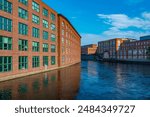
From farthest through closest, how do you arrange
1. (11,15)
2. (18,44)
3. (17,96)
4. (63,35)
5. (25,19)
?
(63,35)
(25,19)
(18,44)
(11,15)
(17,96)

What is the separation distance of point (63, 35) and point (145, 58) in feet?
216

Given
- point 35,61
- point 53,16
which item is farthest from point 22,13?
point 53,16

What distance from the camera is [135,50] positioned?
388 ft

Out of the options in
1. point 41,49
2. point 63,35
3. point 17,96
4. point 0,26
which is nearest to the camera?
point 17,96

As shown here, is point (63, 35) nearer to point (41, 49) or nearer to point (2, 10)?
point (41, 49)

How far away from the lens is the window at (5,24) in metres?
28.8

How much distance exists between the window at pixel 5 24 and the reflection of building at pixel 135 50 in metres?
94.3

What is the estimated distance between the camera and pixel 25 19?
118ft

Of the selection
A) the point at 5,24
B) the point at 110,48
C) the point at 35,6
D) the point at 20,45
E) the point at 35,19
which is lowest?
the point at 20,45

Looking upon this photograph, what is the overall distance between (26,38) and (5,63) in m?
8.70

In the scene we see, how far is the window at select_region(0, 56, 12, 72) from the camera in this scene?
93.9 ft

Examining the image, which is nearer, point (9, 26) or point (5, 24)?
point (5, 24)

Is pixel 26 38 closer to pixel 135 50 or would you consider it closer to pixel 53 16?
pixel 53 16

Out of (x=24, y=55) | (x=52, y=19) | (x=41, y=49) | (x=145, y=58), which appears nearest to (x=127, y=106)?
(x=24, y=55)
